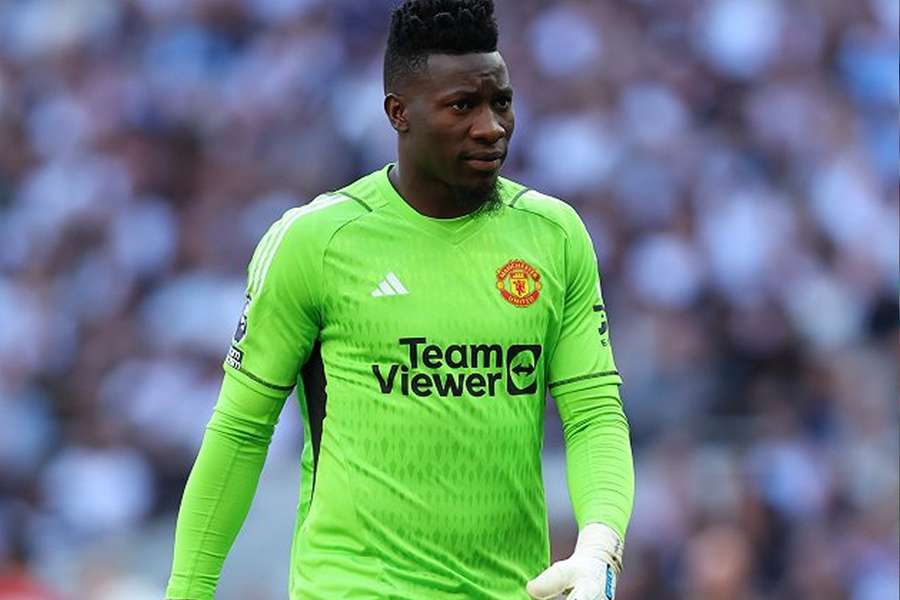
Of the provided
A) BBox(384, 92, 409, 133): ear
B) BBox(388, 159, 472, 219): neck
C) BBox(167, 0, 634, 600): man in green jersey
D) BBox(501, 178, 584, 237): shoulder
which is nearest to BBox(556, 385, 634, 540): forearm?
BBox(167, 0, 634, 600): man in green jersey

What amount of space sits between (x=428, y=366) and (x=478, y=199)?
0.44 meters

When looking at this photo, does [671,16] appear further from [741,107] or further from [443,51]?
[443,51]

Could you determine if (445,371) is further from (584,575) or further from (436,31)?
(436,31)

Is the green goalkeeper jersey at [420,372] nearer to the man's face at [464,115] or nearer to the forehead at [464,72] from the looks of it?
the man's face at [464,115]

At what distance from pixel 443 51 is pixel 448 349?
0.71m

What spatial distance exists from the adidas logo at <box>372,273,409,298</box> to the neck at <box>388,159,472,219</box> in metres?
0.20

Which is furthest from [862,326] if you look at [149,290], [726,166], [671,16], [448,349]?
[448,349]

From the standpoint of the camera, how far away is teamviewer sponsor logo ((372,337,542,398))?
4395mm

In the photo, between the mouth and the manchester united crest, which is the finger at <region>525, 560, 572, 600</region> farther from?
the mouth

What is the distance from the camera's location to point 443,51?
4367mm

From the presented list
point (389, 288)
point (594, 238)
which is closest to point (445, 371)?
point (389, 288)

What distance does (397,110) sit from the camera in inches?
177

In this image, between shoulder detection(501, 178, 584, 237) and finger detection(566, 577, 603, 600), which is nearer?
finger detection(566, 577, 603, 600)

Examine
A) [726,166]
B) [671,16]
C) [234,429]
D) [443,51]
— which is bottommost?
[234,429]
